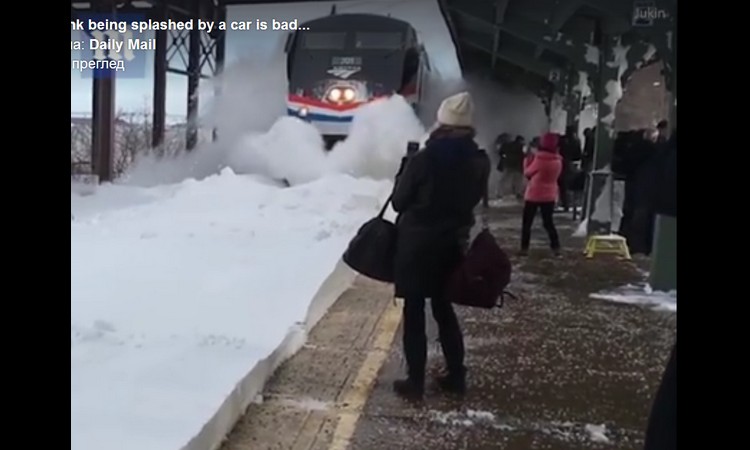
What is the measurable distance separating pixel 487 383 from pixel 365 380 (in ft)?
2.07

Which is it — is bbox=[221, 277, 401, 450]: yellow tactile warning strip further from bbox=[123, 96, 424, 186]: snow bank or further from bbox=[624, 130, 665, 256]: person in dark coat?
bbox=[123, 96, 424, 186]: snow bank

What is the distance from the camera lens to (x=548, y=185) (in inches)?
356

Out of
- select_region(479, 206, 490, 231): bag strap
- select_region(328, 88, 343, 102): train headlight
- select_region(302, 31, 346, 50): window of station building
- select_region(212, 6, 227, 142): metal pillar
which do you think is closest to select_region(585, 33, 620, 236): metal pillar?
select_region(479, 206, 490, 231): bag strap

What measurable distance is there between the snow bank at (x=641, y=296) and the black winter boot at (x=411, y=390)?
309cm

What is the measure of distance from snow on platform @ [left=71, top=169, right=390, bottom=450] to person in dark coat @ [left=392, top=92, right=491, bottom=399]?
871 mm

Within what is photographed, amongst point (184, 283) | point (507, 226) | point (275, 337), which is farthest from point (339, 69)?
point (275, 337)

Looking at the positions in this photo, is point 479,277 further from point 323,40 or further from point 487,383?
point 323,40

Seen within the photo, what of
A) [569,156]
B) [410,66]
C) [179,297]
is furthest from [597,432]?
[410,66]

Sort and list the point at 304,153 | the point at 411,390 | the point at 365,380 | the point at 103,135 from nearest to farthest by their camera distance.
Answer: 1. the point at 411,390
2. the point at 365,380
3. the point at 103,135
4. the point at 304,153

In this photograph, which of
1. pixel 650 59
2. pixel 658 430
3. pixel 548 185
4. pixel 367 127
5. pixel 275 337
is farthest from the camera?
pixel 367 127

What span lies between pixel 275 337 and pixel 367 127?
8.42 meters

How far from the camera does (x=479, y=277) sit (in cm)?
400

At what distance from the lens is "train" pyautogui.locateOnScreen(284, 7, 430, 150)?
13.0m
